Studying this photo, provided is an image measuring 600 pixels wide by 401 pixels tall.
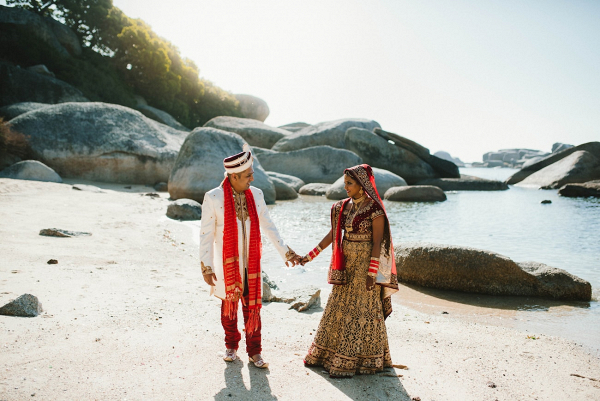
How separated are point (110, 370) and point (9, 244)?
13.1 ft

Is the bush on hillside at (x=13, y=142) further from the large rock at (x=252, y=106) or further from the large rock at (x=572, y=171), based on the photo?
the large rock at (x=252, y=106)

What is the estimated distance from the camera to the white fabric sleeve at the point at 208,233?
11.9ft

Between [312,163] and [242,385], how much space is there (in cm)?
2288

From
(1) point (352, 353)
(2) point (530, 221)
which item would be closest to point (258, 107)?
(2) point (530, 221)

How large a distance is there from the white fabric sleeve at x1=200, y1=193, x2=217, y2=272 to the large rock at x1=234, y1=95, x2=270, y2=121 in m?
47.8

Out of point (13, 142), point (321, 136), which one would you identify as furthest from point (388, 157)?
point (13, 142)

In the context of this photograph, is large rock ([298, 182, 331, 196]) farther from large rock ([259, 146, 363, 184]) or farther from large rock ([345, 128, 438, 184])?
large rock ([345, 128, 438, 184])

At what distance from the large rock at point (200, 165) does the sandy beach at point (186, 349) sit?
330 inches

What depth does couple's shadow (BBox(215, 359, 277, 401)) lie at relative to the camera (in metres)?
3.19

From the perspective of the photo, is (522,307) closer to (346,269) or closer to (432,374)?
(432,374)

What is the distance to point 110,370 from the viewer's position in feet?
10.9

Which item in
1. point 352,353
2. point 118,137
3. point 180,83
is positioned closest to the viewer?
point 352,353

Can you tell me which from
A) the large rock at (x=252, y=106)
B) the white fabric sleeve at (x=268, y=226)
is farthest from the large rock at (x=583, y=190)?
the large rock at (x=252, y=106)

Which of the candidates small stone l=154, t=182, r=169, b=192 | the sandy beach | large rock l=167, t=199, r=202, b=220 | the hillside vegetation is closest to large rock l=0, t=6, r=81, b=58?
the hillside vegetation
